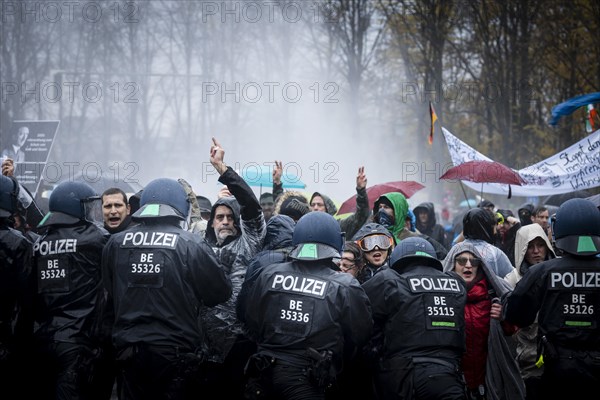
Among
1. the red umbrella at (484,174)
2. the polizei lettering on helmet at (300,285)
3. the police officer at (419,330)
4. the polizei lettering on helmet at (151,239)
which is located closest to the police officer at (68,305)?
the polizei lettering on helmet at (151,239)

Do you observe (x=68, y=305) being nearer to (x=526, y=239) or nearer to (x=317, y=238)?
(x=317, y=238)

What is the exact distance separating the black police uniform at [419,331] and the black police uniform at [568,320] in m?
0.54

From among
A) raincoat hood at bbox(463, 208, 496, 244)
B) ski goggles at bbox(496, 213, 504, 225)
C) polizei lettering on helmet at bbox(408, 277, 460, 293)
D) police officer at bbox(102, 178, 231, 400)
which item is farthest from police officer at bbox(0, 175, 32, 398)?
ski goggles at bbox(496, 213, 504, 225)

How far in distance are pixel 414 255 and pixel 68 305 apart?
2.57m

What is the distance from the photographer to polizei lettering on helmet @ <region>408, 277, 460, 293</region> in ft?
18.0

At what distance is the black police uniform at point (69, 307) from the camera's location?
19.1 ft

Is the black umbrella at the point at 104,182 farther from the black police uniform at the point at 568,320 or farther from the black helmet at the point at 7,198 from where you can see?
the black police uniform at the point at 568,320

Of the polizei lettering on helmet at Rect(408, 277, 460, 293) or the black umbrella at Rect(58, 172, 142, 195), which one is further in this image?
the black umbrella at Rect(58, 172, 142, 195)

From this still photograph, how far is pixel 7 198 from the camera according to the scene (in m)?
6.17

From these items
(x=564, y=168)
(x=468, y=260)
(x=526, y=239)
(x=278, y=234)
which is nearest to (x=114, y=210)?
(x=278, y=234)

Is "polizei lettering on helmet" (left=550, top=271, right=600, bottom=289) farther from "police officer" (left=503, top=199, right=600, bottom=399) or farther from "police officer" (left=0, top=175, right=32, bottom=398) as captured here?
"police officer" (left=0, top=175, right=32, bottom=398)

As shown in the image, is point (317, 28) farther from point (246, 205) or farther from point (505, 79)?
point (246, 205)

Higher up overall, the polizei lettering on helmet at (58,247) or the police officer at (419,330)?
the polizei lettering on helmet at (58,247)

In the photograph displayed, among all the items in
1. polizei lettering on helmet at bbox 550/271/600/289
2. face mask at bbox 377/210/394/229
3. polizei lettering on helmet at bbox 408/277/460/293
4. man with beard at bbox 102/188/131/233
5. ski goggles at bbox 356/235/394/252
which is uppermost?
man with beard at bbox 102/188/131/233
